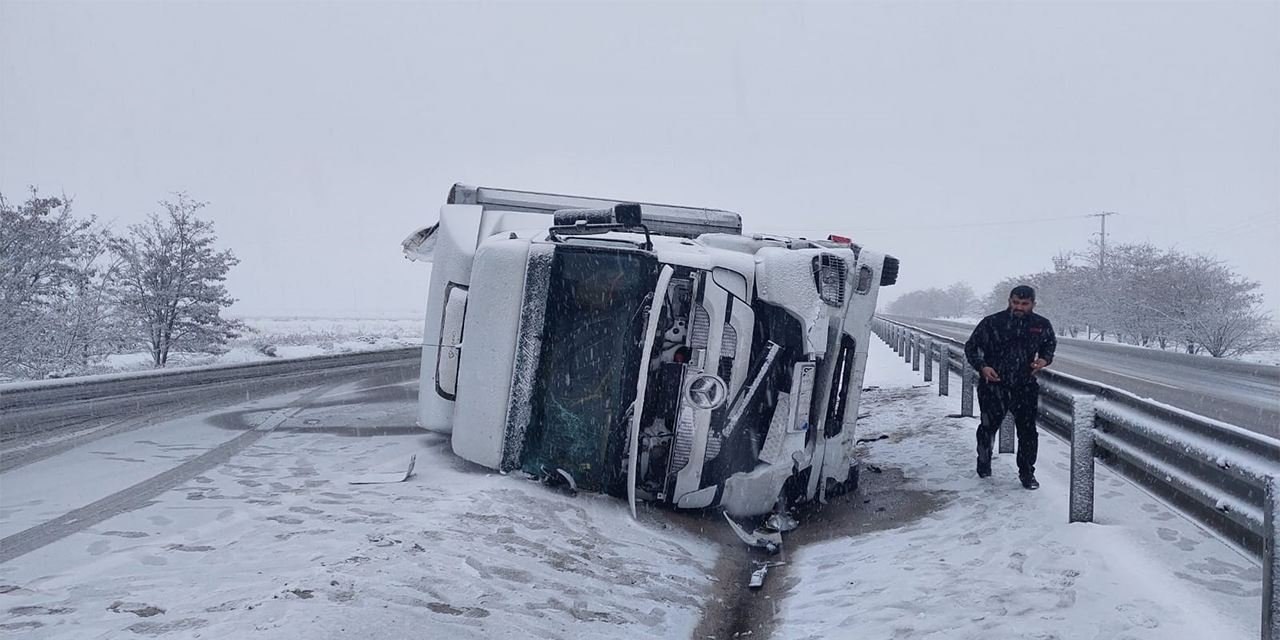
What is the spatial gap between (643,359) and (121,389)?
1038cm

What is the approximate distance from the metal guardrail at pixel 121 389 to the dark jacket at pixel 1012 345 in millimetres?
8574

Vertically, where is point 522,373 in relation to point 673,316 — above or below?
below

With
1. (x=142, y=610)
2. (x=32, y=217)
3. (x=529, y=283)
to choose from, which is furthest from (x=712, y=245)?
(x=32, y=217)

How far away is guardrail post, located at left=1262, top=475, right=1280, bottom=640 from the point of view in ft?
8.00

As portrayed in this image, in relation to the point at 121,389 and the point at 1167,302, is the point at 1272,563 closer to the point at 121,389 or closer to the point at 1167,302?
the point at 121,389

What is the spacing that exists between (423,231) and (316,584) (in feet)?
13.4

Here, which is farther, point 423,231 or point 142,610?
point 423,231

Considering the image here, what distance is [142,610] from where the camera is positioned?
113 inches

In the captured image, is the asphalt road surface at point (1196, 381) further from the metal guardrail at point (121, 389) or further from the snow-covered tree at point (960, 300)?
the snow-covered tree at point (960, 300)

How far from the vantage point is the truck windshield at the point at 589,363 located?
470 cm

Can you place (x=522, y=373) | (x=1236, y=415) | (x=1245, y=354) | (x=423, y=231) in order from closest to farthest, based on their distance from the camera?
1. (x=522, y=373)
2. (x=423, y=231)
3. (x=1236, y=415)
4. (x=1245, y=354)

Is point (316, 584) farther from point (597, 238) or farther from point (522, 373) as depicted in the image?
point (597, 238)

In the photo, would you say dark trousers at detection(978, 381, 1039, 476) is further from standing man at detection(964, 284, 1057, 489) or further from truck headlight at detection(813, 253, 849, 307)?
truck headlight at detection(813, 253, 849, 307)

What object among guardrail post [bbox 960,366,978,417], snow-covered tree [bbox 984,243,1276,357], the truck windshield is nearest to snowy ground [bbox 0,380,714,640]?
the truck windshield
